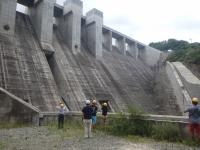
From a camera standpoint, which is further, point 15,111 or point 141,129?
point 15,111

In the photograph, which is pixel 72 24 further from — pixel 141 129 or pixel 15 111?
pixel 141 129

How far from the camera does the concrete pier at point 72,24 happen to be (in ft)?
85.5

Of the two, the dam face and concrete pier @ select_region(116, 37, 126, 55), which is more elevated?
concrete pier @ select_region(116, 37, 126, 55)

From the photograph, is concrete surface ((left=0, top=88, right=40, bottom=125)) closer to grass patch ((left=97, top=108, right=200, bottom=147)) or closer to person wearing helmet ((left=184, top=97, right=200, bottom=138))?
grass patch ((left=97, top=108, right=200, bottom=147))

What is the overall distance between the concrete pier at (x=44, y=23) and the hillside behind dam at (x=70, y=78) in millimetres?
540

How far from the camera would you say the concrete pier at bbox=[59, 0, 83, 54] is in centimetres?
2605

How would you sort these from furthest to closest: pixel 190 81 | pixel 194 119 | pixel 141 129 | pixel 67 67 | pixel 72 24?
pixel 72 24 < pixel 190 81 < pixel 67 67 < pixel 141 129 < pixel 194 119

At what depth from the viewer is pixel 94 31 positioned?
2953cm

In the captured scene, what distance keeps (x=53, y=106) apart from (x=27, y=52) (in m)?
5.52

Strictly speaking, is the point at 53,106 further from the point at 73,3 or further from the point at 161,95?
the point at 161,95

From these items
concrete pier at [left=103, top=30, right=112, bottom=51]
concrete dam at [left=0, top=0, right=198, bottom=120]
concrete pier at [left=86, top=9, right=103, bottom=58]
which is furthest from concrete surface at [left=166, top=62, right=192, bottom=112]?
concrete pier at [left=103, top=30, right=112, bottom=51]

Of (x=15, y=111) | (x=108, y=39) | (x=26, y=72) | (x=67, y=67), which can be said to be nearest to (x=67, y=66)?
(x=67, y=67)

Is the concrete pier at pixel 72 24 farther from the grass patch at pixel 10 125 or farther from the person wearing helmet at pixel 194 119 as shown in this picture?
the person wearing helmet at pixel 194 119

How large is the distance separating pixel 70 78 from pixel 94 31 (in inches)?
397
